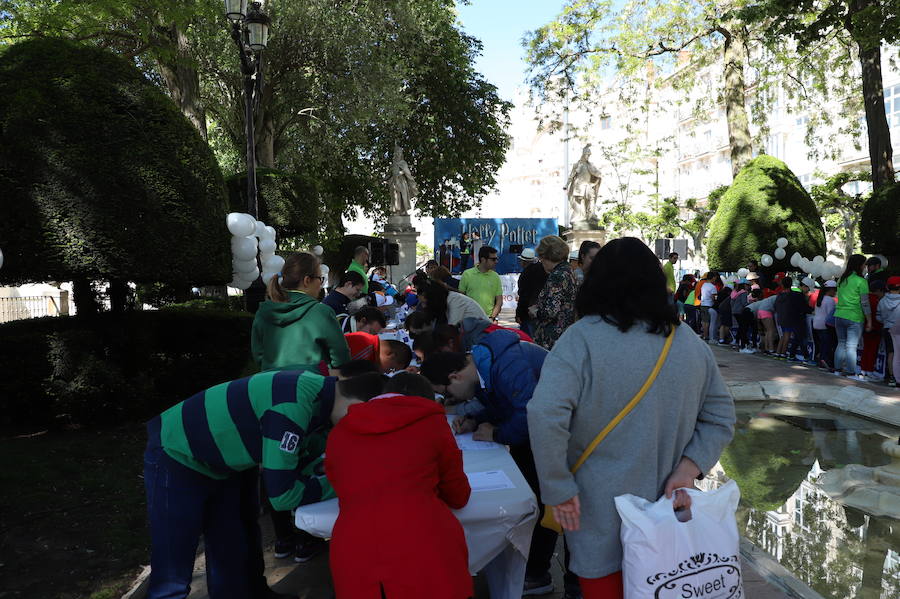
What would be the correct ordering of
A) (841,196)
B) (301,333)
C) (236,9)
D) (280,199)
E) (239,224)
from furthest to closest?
(841,196) < (280,199) < (236,9) < (239,224) < (301,333)

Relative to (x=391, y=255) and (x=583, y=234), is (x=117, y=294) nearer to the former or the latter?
(x=391, y=255)

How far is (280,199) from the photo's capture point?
655 inches

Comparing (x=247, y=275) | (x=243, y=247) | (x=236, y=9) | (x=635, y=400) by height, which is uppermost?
(x=236, y=9)

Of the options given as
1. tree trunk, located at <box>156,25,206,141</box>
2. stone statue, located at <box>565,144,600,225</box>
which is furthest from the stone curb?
stone statue, located at <box>565,144,600,225</box>

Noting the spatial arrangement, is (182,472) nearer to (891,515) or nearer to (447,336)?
(447,336)

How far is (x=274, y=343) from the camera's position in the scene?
14.9 feet

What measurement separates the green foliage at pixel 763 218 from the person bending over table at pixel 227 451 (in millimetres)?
16061

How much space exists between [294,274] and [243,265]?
4.58 m

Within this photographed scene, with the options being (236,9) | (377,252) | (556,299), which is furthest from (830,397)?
(377,252)

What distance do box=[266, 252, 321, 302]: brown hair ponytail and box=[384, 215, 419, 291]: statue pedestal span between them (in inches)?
850

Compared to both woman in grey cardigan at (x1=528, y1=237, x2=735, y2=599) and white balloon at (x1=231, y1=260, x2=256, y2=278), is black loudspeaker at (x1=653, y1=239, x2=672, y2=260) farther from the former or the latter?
woman in grey cardigan at (x1=528, y1=237, x2=735, y2=599)

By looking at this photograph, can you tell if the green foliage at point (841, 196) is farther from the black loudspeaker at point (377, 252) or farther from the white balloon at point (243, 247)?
the white balloon at point (243, 247)

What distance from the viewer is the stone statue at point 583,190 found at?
25.0 metres

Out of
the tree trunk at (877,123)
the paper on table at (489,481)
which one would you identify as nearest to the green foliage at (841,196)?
the tree trunk at (877,123)
